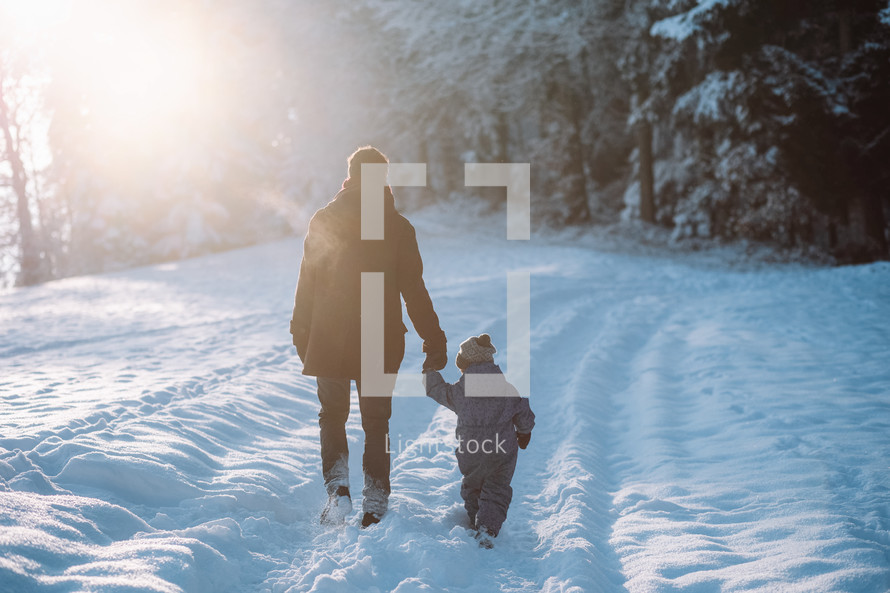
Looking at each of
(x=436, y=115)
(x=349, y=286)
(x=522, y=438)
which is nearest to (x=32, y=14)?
(x=436, y=115)

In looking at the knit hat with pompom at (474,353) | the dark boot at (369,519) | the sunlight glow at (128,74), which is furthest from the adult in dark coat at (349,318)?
the sunlight glow at (128,74)

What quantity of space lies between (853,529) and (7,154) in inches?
949

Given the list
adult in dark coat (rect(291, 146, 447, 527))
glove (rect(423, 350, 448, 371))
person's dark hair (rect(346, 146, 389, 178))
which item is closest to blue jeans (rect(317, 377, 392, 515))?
adult in dark coat (rect(291, 146, 447, 527))

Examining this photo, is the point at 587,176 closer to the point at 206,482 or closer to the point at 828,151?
the point at 828,151

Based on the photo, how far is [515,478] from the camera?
4645 mm

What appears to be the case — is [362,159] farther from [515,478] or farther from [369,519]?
[515,478]

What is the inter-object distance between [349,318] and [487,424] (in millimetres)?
1057

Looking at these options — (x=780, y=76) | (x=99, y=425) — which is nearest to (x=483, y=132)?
(x=780, y=76)

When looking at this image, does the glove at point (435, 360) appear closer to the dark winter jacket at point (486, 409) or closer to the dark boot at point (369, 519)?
the dark winter jacket at point (486, 409)

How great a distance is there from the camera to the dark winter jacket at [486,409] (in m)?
3.60

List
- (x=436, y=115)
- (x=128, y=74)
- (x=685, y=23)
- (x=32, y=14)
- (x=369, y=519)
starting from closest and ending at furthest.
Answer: (x=369, y=519) < (x=685, y=23) < (x=32, y=14) < (x=128, y=74) < (x=436, y=115)

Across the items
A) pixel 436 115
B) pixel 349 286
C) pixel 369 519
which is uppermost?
pixel 436 115

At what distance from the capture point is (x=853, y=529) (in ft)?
11.8

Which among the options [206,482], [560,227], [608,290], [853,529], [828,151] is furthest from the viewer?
[560,227]
